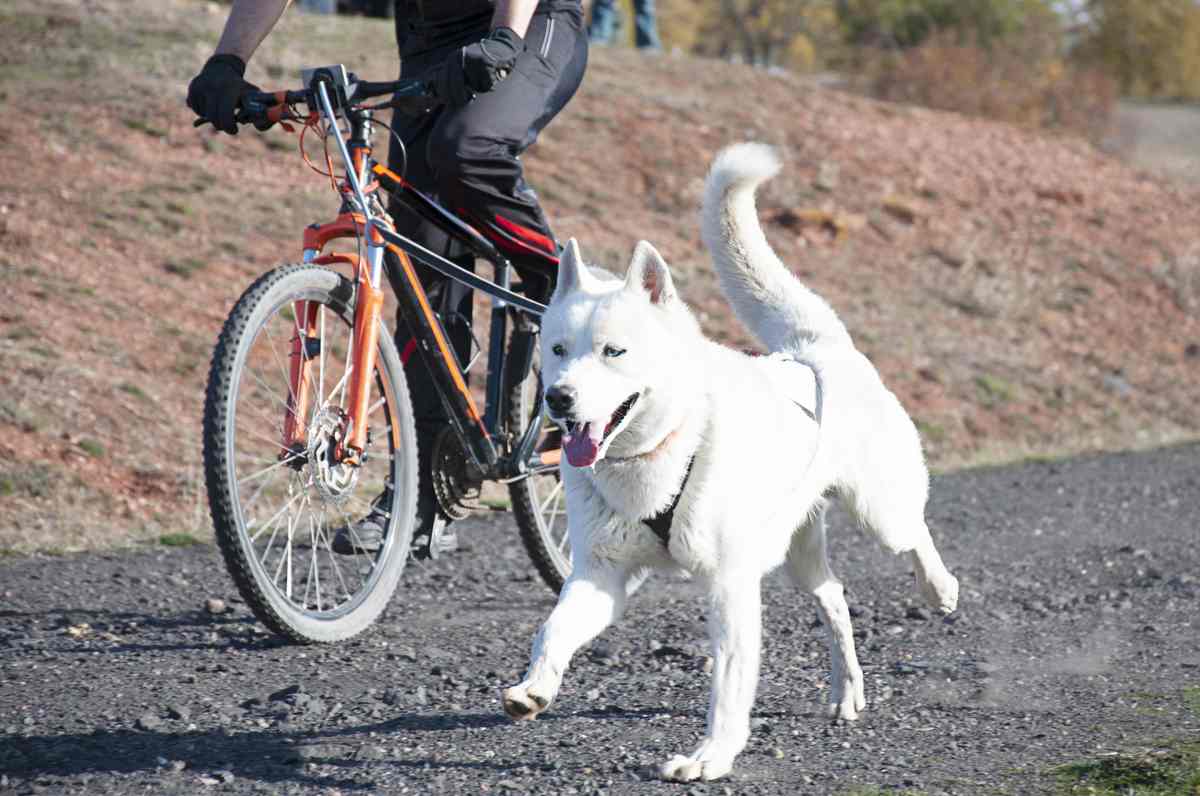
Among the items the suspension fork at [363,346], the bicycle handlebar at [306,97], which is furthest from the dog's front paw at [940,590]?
the bicycle handlebar at [306,97]

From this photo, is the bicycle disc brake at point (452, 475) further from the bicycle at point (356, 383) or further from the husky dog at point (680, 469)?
the husky dog at point (680, 469)

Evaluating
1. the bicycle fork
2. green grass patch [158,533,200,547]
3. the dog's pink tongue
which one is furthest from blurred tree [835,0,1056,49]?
the dog's pink tongue

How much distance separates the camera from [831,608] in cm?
356

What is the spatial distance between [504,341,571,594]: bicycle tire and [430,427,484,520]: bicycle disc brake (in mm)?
220

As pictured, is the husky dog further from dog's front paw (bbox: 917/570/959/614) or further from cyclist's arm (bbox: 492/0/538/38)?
cyclist's arm (bbox: 492/0/538/38)

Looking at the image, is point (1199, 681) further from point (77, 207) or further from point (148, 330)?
point (77, 207)

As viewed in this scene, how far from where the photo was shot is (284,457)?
3.79m

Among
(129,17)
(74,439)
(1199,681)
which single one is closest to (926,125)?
(129,17)

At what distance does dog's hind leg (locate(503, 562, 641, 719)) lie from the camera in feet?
9.26

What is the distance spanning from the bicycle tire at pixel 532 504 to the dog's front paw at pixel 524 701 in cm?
164

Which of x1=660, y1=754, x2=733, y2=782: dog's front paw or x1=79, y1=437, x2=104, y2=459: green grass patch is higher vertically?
x1=660, y1=754, x2=733, y2=782: dog's front paw

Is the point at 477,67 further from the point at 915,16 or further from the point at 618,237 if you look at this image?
the point at 915,16

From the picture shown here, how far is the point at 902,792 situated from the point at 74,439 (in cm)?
507

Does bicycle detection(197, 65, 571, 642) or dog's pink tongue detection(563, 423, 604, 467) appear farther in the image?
bicycle detection(197, 65, 571, 642)
